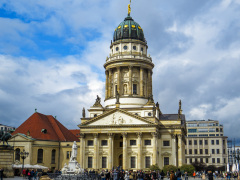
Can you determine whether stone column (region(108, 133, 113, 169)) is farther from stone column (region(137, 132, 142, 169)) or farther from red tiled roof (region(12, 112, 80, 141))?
red tiled roof (region(12, 112, 80, 141))

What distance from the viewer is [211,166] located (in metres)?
114

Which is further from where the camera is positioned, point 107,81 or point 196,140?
point 196,140

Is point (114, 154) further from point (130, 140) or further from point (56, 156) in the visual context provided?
point (56, 156)

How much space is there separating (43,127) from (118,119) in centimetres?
1774

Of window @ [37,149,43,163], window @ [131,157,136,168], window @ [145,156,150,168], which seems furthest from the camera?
window @ [37,149,43,163]

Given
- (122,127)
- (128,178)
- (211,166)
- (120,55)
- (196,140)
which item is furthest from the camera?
(196,140)

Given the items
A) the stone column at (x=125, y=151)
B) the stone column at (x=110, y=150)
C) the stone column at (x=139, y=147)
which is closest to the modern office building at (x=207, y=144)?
the stone column at (x=139, y=147)

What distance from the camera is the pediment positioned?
2785 inches

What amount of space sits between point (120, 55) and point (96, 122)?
18.6 meters

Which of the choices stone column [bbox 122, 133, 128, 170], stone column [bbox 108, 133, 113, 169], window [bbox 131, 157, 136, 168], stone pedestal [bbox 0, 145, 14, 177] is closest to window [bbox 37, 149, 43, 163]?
stone column [bbox 108, 133, 113, 169]

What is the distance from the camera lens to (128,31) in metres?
85.4

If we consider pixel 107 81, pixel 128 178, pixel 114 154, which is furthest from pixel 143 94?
pixel 128 178

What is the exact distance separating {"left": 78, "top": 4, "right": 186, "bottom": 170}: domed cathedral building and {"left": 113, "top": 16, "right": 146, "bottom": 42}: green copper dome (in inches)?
205

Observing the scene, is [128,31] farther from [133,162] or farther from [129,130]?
Answer: [133,162]
